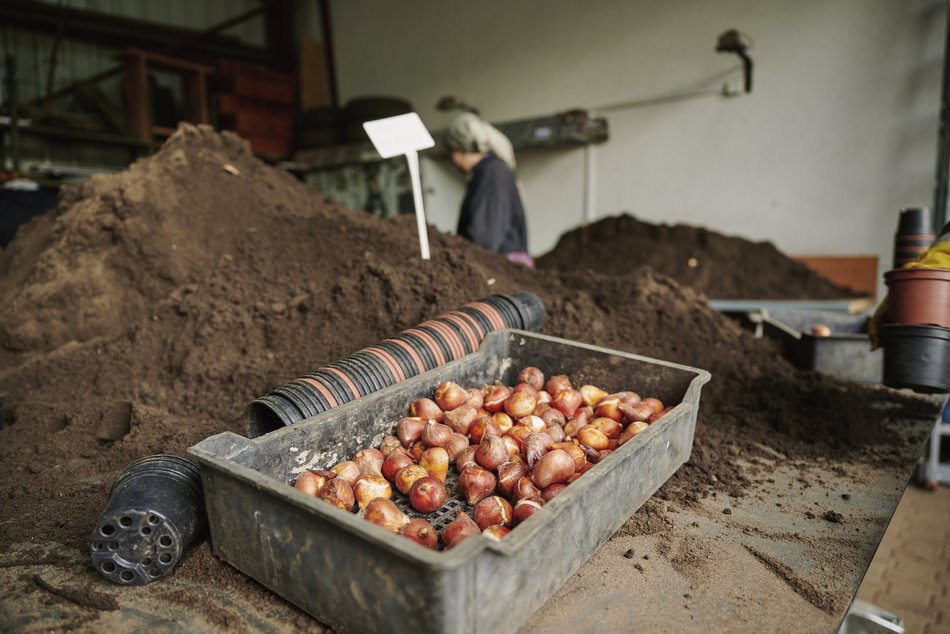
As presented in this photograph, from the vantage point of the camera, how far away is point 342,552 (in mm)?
894

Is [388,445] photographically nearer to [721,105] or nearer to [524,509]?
[524,509]

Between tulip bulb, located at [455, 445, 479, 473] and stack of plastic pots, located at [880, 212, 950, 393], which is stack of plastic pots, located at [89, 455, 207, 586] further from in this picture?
stack of plastic pots, located at [880, 212, 950, 393]

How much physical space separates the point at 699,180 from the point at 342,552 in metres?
5.33

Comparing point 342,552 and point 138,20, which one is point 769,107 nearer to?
point 342,552

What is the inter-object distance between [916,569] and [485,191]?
3.18 meters

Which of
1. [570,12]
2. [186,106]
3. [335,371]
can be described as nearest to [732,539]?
[335,371]

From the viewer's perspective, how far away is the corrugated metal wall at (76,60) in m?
7.07

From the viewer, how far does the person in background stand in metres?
3.62

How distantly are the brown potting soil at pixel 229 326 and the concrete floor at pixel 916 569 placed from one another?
1.16 metres

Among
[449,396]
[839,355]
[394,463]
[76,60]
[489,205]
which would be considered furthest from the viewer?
[76,60]

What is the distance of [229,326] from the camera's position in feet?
7.13

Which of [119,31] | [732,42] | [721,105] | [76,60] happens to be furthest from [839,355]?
[76,60]

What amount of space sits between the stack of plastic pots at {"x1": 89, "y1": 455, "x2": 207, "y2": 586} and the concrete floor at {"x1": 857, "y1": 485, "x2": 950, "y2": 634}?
3.03m

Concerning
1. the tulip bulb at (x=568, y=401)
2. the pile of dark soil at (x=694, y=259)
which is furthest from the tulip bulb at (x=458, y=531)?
the pile of dark soil at (x=694, y=259)
